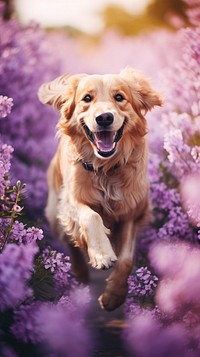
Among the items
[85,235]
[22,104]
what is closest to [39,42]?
[22,104]

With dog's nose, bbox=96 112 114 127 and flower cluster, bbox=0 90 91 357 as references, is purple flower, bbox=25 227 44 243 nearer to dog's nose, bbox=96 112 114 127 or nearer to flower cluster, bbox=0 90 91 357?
flower cluster, bbox=0 90 91 357

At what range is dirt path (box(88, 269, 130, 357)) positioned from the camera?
11.1 feet

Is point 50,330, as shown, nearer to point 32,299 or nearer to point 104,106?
point 32,299

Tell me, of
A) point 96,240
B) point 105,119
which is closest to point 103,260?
point 96,240

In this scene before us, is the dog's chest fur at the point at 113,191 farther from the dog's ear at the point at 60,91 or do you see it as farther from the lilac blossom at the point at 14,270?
the lilac blossom at the point at 14,270

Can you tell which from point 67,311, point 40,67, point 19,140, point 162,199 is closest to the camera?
point 67,311

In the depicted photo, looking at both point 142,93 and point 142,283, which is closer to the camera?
point 142,283

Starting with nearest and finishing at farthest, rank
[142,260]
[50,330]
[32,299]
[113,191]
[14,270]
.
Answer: [14,270] → [50,330] → [32,299] → [113,191] → [142,260]

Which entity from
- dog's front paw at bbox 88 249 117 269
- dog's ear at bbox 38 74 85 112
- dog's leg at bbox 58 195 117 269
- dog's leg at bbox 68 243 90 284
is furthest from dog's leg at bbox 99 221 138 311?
dog's ear at bbox 38 74 85 112

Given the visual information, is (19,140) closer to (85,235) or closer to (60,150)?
(60,150)

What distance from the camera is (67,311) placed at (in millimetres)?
3297

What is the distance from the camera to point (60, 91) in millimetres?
4172

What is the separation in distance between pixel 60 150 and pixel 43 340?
188 cm

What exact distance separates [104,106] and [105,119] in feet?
0.40
